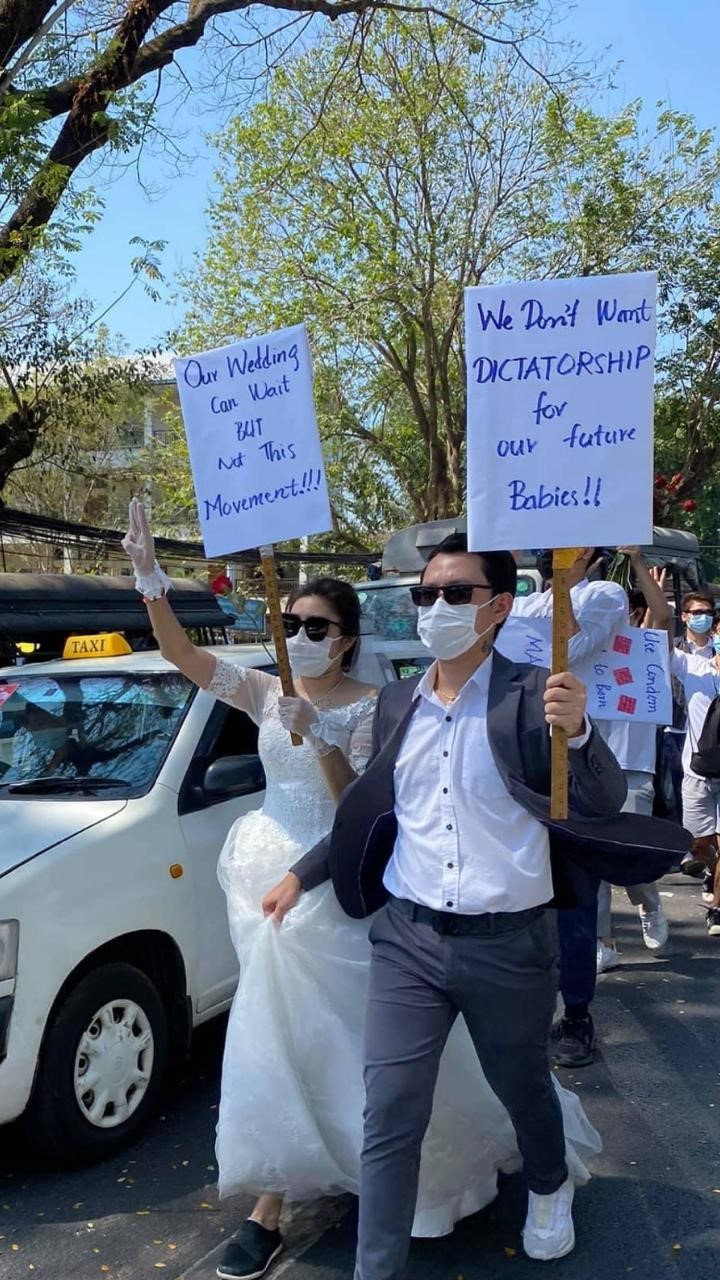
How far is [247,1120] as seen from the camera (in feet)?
9.75

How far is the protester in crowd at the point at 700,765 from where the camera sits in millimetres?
6500

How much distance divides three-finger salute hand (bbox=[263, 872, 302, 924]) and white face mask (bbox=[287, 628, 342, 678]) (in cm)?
64

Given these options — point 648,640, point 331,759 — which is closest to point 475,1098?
point 331,759

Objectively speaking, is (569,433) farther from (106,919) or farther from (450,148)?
(450,148)

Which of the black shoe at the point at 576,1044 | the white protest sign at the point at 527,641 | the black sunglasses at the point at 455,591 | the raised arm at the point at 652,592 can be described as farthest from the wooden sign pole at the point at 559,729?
the raised arm at the point at 652,592

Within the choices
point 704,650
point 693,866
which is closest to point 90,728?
point 704,650

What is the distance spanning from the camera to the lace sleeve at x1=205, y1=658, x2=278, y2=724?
11.4ft

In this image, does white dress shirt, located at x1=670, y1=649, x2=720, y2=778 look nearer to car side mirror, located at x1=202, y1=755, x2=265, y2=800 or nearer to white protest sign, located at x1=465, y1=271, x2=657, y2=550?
car side mirror, located at x1=202, y1=755, x2=265, y2=800

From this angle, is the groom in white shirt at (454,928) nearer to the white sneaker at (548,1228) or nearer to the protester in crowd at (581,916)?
the white sneaker at (548,1228)

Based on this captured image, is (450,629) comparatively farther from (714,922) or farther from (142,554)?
(714,922)

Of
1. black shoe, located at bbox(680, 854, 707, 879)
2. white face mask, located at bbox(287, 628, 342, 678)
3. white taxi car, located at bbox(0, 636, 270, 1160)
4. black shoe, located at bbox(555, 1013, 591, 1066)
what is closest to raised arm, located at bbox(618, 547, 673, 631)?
white taxi car, located at bbox(0, 636, 270, 1160)

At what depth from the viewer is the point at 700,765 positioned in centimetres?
651

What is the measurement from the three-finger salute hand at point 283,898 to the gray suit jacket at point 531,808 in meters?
0.13

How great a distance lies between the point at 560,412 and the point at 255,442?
3.08 feet
